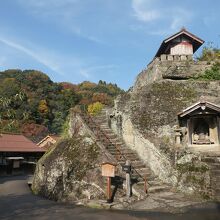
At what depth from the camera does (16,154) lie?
96.4 ft

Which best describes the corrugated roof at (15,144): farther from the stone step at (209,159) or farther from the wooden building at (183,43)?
the stone step at (209,159)

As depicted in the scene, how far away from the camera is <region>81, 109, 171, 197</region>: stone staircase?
14.8 metres

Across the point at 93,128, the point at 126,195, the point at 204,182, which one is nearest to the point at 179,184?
the point at 204,182

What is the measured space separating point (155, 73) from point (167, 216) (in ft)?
47.8

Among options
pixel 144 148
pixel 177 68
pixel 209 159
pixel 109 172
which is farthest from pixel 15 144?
pixel 209 159

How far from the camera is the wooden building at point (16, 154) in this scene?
27.6 metres

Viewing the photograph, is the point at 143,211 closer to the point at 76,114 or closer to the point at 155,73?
the point at 76,114

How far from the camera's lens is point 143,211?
473 inches

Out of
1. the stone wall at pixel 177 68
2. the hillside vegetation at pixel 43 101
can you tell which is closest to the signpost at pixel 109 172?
the stone wall at pixel 177 68

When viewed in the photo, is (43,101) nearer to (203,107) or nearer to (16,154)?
(16,154)

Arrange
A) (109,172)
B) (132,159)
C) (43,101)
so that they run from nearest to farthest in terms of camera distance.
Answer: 1. (109,172)
2. (132,159)
3. (43,101)

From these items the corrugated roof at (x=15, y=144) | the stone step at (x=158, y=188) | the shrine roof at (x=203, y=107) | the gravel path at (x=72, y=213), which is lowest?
the gravel path at (x=72, y=213)

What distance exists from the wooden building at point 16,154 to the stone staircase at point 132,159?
1182cm

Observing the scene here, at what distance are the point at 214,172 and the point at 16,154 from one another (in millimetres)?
21001
